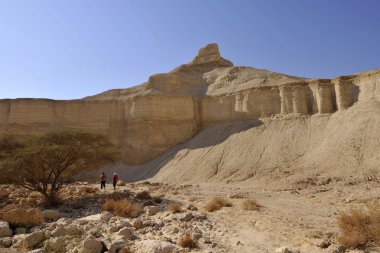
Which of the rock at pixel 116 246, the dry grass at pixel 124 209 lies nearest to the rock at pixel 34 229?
the dry grass at pixel 124 209

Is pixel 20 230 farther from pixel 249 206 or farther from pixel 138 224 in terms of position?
pixel 249 206

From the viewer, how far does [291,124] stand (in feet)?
120

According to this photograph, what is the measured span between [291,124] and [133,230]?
27.3 meters

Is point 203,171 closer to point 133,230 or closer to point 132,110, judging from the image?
point 132,110

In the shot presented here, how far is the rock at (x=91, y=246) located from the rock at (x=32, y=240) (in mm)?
2144

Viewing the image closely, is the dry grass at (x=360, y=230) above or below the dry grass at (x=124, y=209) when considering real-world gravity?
above

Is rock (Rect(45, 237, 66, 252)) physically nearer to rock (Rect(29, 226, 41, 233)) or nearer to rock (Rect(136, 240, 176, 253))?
rock (Rect(29, 226, 41, 233))

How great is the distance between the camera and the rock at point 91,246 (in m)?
10.4

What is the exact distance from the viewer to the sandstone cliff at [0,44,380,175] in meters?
36.8

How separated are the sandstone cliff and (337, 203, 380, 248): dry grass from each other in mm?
25113

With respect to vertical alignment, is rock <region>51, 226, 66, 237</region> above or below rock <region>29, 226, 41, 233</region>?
above

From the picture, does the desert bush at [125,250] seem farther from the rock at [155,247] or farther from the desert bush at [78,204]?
the desert bush at [78,204]

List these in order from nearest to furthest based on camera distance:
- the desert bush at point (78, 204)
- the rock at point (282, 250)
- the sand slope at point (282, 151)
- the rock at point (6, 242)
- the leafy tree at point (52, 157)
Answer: the rock at point (282, 250) → the rock at point (6, 242) → the desert bush at point (78, 204) → the leafy tree at point (52, 157) → the sand slope at point (282, 151)

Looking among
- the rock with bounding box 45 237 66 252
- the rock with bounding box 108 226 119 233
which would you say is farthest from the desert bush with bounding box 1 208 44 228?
the rock with bounding box 108 226 119 233
